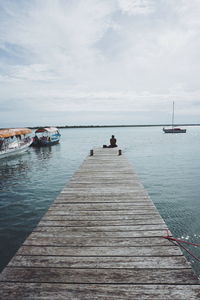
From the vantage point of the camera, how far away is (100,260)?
A: 375 centimetres

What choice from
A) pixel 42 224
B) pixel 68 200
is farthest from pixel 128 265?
pixel 68 200

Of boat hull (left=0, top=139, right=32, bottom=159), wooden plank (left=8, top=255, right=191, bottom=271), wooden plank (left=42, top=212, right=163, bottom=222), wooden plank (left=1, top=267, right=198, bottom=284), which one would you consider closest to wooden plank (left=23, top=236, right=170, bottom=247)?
wooden plank (left=8, top=255, right=191, bottom=271)

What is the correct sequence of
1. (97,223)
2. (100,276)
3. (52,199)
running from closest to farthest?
(100,276)
(97,223)
(52,199)

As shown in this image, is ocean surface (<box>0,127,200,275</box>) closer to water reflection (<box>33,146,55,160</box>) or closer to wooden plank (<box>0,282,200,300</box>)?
wooden plank (<box>0,282,200,300</box>)

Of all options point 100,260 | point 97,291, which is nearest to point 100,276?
point 97,291

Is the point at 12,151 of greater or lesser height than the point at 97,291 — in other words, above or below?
below

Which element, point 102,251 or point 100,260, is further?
point 102,251

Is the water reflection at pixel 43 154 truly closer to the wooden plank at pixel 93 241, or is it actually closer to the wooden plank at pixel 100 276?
the wooden plank at pixel 93 241

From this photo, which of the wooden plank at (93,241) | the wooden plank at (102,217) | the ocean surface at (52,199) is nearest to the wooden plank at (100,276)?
the wooden plank at (93,241)

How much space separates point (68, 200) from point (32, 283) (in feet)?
13.1

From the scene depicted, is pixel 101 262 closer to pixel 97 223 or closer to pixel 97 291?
pixel 97 291

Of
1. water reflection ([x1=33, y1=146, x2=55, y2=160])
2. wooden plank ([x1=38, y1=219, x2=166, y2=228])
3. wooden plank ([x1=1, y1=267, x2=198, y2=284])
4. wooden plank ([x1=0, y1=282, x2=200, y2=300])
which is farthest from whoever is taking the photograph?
water reflection ([x1=33, y1=146, x2=55, y2=160])

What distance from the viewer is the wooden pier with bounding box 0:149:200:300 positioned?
3020 mm

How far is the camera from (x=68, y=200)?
7145 mm
